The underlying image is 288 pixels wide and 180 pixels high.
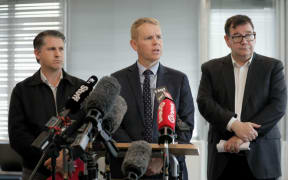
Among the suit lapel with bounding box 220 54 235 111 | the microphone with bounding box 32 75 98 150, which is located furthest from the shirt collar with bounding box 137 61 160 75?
the microphone with bounding box 32 75 98 150

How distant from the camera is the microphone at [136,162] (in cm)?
142

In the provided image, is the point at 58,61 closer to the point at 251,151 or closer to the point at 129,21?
the point at 251,151

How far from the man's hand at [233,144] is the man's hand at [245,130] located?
36mm

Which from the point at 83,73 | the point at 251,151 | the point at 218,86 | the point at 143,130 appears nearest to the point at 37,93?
the point at 143,130

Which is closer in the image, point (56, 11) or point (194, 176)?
point (194, 176)

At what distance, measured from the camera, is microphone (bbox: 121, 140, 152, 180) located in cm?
142

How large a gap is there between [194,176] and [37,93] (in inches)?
110

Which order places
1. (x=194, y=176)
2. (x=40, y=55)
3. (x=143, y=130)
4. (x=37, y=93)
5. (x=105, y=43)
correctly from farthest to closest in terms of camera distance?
(x=105, y=43) → (x=194, y=176) → (x=40, y=55) → (x=37, y=93) → (x=143, y=130)

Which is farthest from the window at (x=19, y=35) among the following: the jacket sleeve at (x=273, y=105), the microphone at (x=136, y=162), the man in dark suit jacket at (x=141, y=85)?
the microphone at (x=136, y=162)

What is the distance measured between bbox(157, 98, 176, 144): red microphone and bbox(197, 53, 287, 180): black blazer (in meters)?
1.25

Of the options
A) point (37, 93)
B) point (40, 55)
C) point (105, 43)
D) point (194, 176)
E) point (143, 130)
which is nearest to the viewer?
point (143, 130)

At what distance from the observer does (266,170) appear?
2.77m

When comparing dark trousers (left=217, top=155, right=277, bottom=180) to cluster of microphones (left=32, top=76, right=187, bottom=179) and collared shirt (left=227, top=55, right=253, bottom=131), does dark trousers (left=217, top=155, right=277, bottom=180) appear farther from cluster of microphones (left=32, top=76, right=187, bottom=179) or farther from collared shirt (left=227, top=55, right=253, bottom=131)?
cluster of microphones (left=32, top=76, right=187, bottom=179)

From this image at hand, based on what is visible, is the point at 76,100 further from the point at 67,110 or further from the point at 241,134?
the point at 241,134
